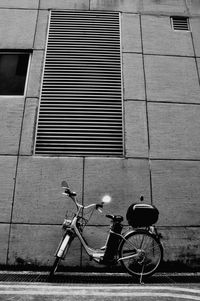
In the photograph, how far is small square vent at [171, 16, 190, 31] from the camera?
24.3 feet

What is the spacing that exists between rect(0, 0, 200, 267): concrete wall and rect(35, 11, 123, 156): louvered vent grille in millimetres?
223

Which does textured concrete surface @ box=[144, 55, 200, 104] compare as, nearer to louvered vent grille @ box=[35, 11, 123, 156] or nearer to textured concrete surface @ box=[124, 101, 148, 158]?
textured concrete surface @ box=[124, 101, 148, 158]

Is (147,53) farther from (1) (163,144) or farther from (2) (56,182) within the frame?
(2) (56,182)


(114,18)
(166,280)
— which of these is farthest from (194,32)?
(166,280)

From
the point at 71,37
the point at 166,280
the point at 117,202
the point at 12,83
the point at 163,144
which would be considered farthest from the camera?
the point at 71,37

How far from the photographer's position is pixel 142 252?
4.47 meters

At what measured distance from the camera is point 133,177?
5.78 m

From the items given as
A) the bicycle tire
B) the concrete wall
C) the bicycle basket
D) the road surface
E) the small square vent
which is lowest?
the road surface

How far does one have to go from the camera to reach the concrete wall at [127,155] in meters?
5.33

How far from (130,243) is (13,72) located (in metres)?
5.01

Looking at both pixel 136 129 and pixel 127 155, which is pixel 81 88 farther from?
pixel 127 155

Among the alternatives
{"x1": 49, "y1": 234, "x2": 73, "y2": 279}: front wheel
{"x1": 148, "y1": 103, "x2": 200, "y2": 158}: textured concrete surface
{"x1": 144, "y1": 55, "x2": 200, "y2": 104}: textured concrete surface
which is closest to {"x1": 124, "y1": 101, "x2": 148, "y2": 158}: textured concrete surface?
{"x1": 148, "y1": 103, "x2": 200, "y2": 158}: textured concrete surface

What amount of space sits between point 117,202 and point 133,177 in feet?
2.17

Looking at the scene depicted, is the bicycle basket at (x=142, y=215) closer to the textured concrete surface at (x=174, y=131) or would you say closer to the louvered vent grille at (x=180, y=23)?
the textured concrete surface at (x=174, y=131)
